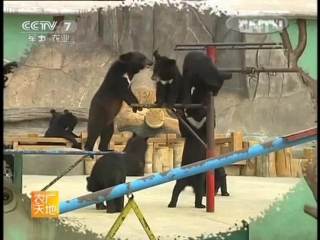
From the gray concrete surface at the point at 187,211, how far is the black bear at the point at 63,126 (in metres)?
0.19

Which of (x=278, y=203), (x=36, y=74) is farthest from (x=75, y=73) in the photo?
(x=278, y=203)

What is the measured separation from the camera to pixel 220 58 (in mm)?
2797

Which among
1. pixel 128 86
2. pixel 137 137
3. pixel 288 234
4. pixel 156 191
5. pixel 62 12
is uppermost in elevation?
pixel 62 12

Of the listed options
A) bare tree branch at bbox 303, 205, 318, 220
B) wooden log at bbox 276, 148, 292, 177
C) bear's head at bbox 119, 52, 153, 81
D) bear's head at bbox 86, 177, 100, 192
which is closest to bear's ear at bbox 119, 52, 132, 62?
bear's head at bbox 119, 52, 153, 81

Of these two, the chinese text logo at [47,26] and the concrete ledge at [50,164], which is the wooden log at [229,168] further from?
the chinese text logo at [47,26]

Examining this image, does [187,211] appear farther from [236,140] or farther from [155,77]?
[155,77]

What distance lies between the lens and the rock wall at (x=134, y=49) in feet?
9.01

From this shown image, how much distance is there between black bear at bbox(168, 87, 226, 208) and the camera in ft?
9.28

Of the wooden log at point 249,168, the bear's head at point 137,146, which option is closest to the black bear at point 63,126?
the bear's head at point 137,146

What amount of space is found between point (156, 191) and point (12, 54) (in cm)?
85

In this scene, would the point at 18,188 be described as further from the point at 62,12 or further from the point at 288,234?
the point at 288,234

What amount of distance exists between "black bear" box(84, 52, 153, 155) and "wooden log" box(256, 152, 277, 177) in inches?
23.4

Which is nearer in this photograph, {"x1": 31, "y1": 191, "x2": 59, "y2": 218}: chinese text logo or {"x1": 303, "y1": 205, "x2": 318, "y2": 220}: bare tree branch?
{"x1": 303, "y1": 205, "x2": 318, "y2": 220}: bare tree branch

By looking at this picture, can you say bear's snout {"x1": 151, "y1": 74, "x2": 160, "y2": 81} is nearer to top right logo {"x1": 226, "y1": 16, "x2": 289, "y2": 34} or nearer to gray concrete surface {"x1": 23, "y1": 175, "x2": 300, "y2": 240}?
top right logo {"x1": 226, "y1": 16, "x2": 289, "y2": 34}
